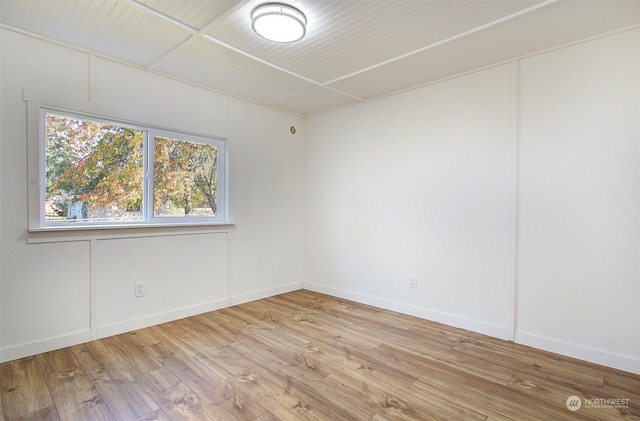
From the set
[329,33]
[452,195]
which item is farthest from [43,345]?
[452,195]

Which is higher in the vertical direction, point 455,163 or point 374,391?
point 455,163

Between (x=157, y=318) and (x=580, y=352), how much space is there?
368 centimetres

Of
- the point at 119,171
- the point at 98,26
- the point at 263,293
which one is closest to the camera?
the point at 98,26

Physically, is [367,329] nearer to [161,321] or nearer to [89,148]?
[161,321]

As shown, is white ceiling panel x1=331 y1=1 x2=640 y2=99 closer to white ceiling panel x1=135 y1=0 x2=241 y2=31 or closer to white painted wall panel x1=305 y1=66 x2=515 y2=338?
white painted wall panel x1=305 y1=66 x2=515 y2=338

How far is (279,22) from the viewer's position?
82.9 inches

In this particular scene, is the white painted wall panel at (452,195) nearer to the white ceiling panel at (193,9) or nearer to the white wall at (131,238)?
the white wall at (131,238)

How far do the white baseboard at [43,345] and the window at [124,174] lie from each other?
914 mm

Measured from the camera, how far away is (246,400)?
1.95m

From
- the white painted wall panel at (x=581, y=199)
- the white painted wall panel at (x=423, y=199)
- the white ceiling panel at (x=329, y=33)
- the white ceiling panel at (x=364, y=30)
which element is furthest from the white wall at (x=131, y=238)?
the white painted wall panel at (x=581, y=199)

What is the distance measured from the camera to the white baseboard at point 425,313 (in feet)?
9.52

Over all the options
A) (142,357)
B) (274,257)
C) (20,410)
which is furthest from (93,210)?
(274,257)

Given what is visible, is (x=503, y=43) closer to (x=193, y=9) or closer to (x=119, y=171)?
(x=193, y=9)

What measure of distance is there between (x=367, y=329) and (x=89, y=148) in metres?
3.00
